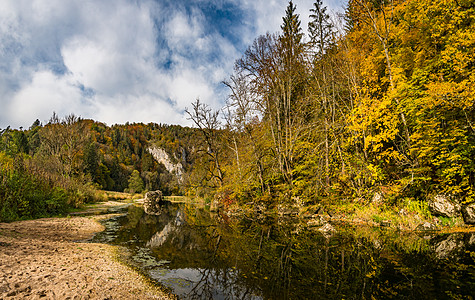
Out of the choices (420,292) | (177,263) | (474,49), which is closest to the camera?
(420,292)

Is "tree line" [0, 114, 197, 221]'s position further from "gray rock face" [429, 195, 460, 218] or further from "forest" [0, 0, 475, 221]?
"gray rock face" [429, 195, 460, 218]

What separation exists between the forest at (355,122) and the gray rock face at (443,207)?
291mm

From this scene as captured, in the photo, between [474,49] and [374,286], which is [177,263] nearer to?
[374,286]

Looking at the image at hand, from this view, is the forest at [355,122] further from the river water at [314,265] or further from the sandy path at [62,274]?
the sandy path at [62,274]

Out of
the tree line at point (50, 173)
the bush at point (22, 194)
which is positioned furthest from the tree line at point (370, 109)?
the bush at point (22, 194)

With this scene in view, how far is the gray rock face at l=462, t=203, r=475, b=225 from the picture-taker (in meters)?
9.16

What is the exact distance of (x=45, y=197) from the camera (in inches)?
616

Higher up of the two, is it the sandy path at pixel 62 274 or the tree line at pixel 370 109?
the tree line at pixel 370 109

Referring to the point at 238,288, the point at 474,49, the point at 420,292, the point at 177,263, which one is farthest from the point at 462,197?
the point at 177,263

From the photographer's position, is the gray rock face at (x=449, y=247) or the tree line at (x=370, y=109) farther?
the tree line at (x=370, y=109)

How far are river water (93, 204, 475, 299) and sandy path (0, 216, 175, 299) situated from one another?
2.52 ft

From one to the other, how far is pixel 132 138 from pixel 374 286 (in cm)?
16339

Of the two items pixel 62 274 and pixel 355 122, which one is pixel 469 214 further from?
pixel 62 274

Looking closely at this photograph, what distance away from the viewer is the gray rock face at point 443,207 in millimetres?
9641
